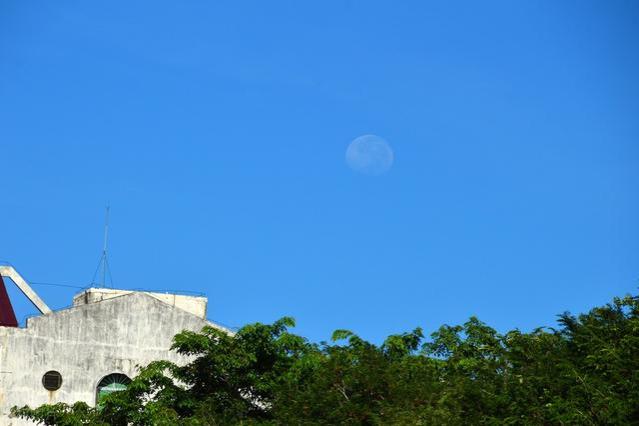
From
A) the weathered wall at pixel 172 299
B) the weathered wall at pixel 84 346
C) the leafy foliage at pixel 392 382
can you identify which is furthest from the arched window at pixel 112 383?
the leafy foliage at pixel 392 382

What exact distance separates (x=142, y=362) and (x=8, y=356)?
5160 millimetres

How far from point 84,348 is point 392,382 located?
22.1 meters

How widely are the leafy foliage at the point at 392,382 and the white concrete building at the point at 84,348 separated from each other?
33.2 ft

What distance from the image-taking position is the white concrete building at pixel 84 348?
4428 cm

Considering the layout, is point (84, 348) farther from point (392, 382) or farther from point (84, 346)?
point (392, 382)

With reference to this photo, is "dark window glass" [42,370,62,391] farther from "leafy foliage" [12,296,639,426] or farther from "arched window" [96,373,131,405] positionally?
"leafy foliage" [12,296,639,426]

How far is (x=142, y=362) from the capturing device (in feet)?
151

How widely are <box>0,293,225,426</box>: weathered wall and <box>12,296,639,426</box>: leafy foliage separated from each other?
1012 centimetres

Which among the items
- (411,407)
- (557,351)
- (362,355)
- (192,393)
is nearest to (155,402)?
(192,393)

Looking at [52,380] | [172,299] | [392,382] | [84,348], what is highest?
[172,299]

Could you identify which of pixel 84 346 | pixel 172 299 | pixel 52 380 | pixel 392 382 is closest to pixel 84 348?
pixel 84 346

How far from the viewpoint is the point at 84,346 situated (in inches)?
1789

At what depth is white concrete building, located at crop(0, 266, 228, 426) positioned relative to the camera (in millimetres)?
44281

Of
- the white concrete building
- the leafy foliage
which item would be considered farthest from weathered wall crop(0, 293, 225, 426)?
the leafy foliage
